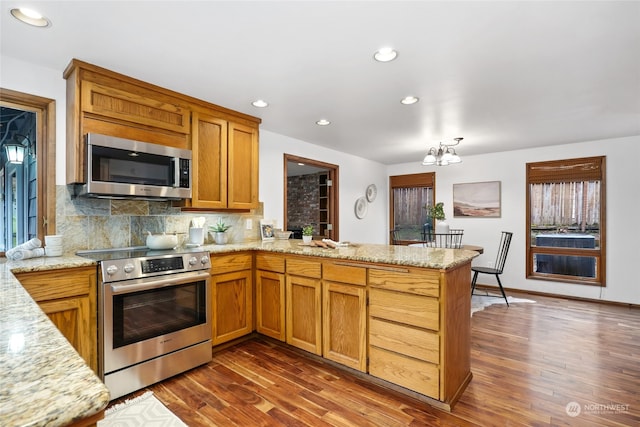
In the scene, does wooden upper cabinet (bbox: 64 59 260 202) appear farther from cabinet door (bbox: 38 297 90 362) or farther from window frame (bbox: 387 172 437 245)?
window frame (bbox: 387 172 437 245)

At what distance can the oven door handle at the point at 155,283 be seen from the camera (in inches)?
83.1

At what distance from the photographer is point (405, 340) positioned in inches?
83.2

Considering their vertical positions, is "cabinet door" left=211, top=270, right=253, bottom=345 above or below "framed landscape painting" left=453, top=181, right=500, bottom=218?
below

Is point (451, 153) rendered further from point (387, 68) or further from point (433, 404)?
point (433, 404)

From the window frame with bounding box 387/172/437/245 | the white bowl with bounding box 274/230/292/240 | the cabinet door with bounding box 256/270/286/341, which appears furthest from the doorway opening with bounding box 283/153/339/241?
the cabinet door with bounding box 256/270/286/341

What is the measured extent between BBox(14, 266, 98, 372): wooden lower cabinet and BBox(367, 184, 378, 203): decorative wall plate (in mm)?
4574

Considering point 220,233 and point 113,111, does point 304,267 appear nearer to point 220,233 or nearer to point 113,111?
point 220,233

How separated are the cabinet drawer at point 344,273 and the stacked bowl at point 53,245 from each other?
1934 millimetres

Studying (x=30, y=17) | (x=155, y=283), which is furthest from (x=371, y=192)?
(x=30, y=17)

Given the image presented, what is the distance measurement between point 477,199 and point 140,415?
17.8ft

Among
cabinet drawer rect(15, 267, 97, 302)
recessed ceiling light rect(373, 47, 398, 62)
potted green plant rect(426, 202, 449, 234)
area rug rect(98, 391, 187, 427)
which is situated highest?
recessed ceiling light rect(373, 47, 398, 62)

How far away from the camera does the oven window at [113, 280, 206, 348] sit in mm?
2156

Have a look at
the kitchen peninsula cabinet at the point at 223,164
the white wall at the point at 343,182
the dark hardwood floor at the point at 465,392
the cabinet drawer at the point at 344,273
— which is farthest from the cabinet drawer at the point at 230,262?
the white wall at the point at 343,182

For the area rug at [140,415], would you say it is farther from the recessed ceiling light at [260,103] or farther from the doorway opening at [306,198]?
the doorway opening at [306,198]
